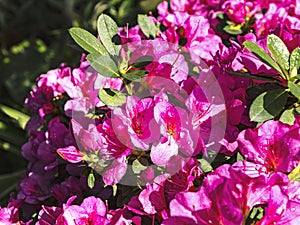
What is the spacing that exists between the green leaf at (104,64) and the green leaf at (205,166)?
217 millimetres

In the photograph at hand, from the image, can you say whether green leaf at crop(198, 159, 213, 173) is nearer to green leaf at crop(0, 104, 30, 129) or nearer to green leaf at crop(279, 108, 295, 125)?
green leaf at crop(279, 108, 295, 125)

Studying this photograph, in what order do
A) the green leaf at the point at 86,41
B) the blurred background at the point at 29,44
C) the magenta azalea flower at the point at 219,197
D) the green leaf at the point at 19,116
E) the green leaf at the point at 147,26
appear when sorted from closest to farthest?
1. the magenta azalea flower at the point at 219,197
2. the green leaf at the point at 86,41
3. the green leaf at the point at 147,26
4. the green leaf at the point at 19,116
5. the blurred background at the point at 29,44

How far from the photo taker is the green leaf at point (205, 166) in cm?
92

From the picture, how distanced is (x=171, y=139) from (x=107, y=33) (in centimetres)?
27

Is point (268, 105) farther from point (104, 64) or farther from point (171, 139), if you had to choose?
point (104, 64)

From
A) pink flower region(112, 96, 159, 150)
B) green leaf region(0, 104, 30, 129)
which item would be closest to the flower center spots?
pink flower region(112, 96, 159, 150)

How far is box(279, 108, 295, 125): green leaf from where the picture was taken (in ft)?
3.06

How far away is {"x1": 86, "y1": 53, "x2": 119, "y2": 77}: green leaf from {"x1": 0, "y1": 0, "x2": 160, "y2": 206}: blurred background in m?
0.61

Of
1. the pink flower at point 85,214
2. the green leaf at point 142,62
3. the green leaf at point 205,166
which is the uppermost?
the green leaf at point 142,62

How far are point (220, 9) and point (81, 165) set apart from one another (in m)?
0.61

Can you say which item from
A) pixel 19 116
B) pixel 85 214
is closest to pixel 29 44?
pixel 19 116

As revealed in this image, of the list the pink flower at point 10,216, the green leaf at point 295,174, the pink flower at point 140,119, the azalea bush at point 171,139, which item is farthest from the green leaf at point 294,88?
the pink flower at point 10,216

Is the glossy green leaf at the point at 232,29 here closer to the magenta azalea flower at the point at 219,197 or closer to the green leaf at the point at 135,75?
the green leaf at the point at 135,75

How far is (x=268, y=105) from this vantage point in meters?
0.92
